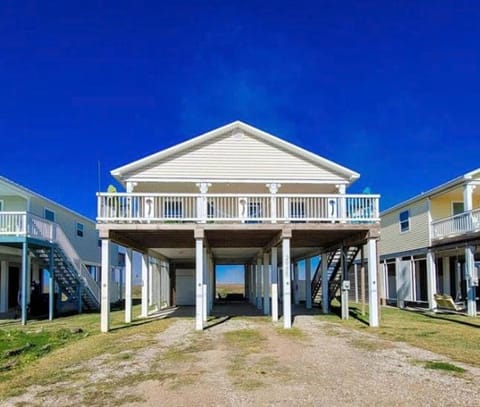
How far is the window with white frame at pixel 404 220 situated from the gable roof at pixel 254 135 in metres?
6.86

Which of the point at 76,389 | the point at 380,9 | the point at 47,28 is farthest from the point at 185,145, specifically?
the point at 76,389

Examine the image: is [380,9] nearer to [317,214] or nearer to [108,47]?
[317,214]

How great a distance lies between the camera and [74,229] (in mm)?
26359

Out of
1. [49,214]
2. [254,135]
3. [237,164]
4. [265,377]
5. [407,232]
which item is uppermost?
[254,135]

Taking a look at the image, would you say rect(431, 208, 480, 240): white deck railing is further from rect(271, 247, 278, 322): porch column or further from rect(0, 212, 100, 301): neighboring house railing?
rect(0, 212, 100, 301): neighboring house railing

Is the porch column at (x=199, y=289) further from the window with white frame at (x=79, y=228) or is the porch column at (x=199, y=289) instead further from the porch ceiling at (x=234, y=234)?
the window with white frame at (x=79, y=228)

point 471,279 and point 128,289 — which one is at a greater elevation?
point 471,279

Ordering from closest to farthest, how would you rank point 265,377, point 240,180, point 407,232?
point 265,377
point 240,180
point 407,232

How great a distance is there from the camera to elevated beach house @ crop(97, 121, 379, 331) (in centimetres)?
1516

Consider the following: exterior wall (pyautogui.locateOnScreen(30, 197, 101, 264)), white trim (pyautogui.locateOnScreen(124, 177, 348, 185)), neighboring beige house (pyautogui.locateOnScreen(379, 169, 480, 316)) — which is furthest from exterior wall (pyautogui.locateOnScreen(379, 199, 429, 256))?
exterior wall (pyautogui.locateOnScreen(30, 197, 101, 264))

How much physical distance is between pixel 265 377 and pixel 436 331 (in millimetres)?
8734

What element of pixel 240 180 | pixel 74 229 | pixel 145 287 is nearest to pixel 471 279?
pixel 240 180

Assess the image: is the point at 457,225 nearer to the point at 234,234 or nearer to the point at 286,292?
the point at 286,292

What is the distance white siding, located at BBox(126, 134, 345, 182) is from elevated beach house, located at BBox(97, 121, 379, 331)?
0.14 ft
